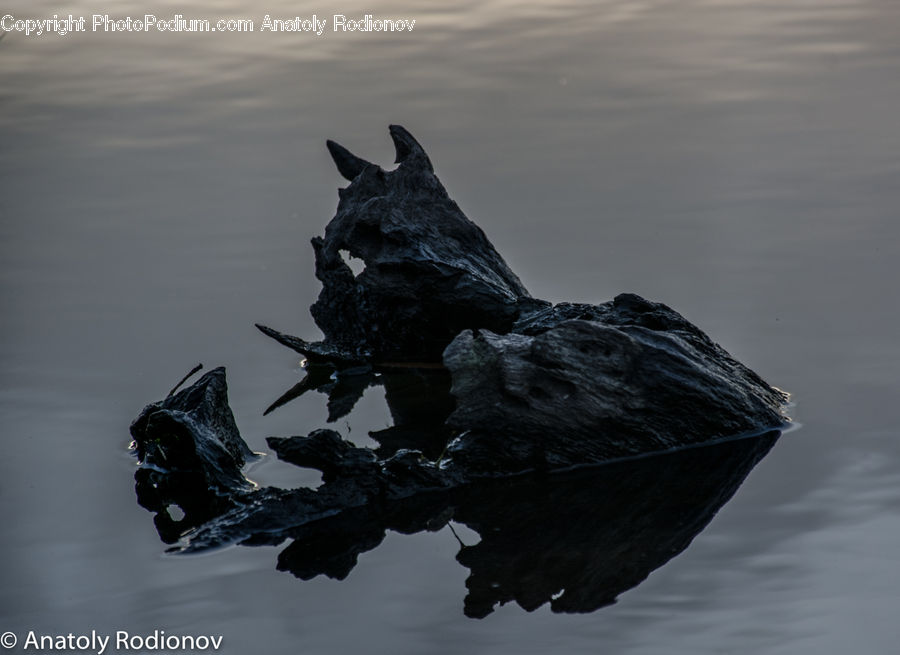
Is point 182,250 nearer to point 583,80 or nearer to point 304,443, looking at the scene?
point 304,443

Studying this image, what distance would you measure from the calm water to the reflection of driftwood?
5.2 inches

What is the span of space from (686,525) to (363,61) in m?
11.5

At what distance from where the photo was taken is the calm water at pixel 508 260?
6.30 m

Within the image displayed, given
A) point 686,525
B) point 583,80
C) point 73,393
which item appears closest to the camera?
point 686,525

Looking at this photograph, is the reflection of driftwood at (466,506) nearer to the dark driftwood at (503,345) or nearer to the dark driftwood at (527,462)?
the dark driftwood at (527,462)

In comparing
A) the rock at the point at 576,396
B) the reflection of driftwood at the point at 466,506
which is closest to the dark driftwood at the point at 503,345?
the rock at the point at 576,396

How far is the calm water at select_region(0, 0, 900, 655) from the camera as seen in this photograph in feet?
20.7

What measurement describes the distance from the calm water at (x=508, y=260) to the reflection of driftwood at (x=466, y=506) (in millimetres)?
131

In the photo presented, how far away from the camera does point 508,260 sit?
10680mm

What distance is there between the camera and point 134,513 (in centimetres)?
734

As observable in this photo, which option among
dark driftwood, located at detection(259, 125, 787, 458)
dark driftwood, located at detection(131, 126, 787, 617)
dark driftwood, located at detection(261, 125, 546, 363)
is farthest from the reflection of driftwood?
dark driftwood, located at detection(261, 125, 546, 363)

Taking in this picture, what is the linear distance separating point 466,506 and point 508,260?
12.4ft

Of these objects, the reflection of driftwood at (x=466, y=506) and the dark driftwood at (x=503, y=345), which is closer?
the reflection of driftwood at (x=466, y=506)

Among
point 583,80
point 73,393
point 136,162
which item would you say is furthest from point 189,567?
point 583,80
